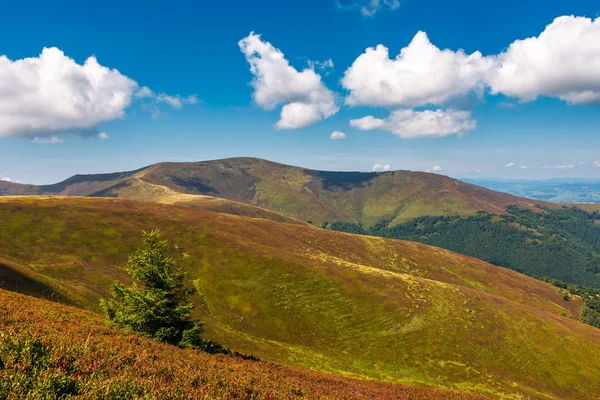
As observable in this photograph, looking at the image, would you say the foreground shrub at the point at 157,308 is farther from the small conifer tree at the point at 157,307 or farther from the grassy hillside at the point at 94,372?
the grassy hillside at the point at 94,372

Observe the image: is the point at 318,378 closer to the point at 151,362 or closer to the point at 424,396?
the point at 424,396

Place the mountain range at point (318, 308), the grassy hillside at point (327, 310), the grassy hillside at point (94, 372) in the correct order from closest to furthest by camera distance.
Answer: the grassy hillside at point (94, 372) < the mountain range at point (318, 308) < the grassy hillside at point (327, 310)

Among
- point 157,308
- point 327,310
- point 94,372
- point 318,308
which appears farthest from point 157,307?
point 327,310

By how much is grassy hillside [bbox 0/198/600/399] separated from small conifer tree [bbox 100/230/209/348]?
27697 mm

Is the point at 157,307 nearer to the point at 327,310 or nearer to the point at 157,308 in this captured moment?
the point at 157,308

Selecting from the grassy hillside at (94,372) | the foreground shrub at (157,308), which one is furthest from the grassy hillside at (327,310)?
the grassy hillside at (94,372)

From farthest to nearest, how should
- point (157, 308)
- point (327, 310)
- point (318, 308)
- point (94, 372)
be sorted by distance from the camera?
point (318, 308), point (327, 310), point (157, 308), point (94, 372)

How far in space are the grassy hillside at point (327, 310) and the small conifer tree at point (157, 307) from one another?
90.9 ft

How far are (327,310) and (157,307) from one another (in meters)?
57.4

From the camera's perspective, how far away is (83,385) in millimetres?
8742

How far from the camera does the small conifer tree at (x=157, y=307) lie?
2638 centimetres

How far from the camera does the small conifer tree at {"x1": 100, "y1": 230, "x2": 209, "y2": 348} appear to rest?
86.5ft

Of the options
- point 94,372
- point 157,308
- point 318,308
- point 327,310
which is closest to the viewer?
point 94,372

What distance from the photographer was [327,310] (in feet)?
256
